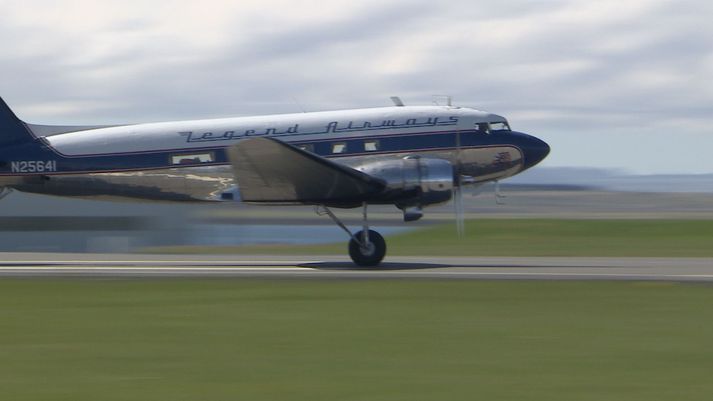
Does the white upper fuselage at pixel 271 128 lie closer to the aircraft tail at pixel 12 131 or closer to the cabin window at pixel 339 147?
the cabin window at pixel 339 147

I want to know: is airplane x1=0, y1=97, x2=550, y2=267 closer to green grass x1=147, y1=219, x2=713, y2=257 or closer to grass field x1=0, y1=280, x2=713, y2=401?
grass field x1=0, y1=280, x2=713, y2=401

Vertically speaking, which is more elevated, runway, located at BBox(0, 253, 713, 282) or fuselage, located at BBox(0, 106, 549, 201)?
fuselage, located at BBox(0, 106, 549, 201)

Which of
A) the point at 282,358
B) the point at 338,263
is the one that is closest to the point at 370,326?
the point at 282,358

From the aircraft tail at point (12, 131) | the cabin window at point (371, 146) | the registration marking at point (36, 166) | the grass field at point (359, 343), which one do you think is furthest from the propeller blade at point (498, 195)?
the aircraft tail at point (12, 131)

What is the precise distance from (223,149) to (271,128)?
105 centimetres

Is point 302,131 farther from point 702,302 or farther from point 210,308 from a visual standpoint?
point 702,302

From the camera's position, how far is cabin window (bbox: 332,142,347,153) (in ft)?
67.2

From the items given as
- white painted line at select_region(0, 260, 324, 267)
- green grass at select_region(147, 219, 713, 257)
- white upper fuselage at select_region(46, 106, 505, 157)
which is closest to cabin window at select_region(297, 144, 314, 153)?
white upper fuselage at select_region(46, 106, 505, 157)

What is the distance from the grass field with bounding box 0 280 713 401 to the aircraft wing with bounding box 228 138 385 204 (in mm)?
3293

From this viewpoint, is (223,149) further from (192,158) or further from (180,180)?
(180,180)

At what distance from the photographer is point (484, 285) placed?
16484 millimetres

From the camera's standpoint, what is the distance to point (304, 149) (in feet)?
66.2

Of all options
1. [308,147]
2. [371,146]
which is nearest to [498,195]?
[371,146]

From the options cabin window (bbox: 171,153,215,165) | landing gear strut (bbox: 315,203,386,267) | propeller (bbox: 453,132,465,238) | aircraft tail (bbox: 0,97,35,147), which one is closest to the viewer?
propeller (bbox: 453,132,465,238)
